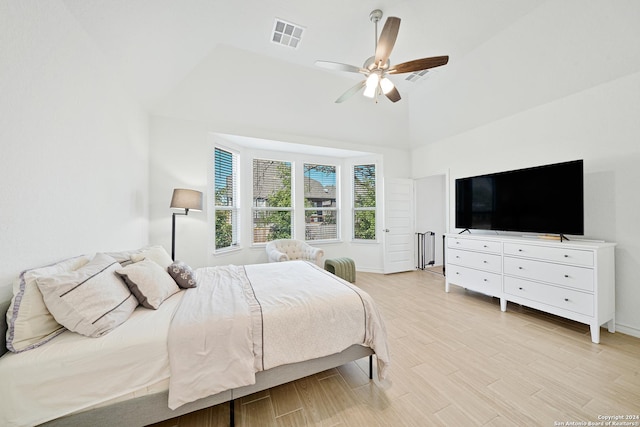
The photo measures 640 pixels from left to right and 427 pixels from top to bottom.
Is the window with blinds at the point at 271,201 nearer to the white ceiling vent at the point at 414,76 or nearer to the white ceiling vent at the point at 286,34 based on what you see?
the white ceiling vent at the point at 286,34

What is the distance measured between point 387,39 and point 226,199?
3.34m

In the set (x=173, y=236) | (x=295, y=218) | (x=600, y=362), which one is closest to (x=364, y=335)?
(x=600, y=362)

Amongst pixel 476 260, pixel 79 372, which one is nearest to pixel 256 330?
pixel 79 372

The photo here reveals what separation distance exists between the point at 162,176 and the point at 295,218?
7.90 feet

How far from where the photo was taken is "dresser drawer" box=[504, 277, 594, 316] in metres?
2.38

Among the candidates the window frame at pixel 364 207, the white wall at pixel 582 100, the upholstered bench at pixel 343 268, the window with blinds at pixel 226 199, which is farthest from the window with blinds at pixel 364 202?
the window with blinds at pixel 226 199

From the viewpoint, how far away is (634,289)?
2455 mm

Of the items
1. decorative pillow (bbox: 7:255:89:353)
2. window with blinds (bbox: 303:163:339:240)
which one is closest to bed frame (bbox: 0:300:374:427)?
decorative pillow (bbox: 7:255:89:353)

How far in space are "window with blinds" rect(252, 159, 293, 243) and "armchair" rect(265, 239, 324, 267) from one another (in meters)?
0.37

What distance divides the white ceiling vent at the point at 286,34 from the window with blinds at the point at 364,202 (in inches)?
109

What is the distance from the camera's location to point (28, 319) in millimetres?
1179

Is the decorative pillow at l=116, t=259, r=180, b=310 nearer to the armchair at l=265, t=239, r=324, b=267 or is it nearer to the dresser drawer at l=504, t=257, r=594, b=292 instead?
the armchair at l=265, t=239, r=324, b=267

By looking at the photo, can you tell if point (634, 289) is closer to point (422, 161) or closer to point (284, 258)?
point (422, 161)

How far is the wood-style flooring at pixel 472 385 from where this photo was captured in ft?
4.91
